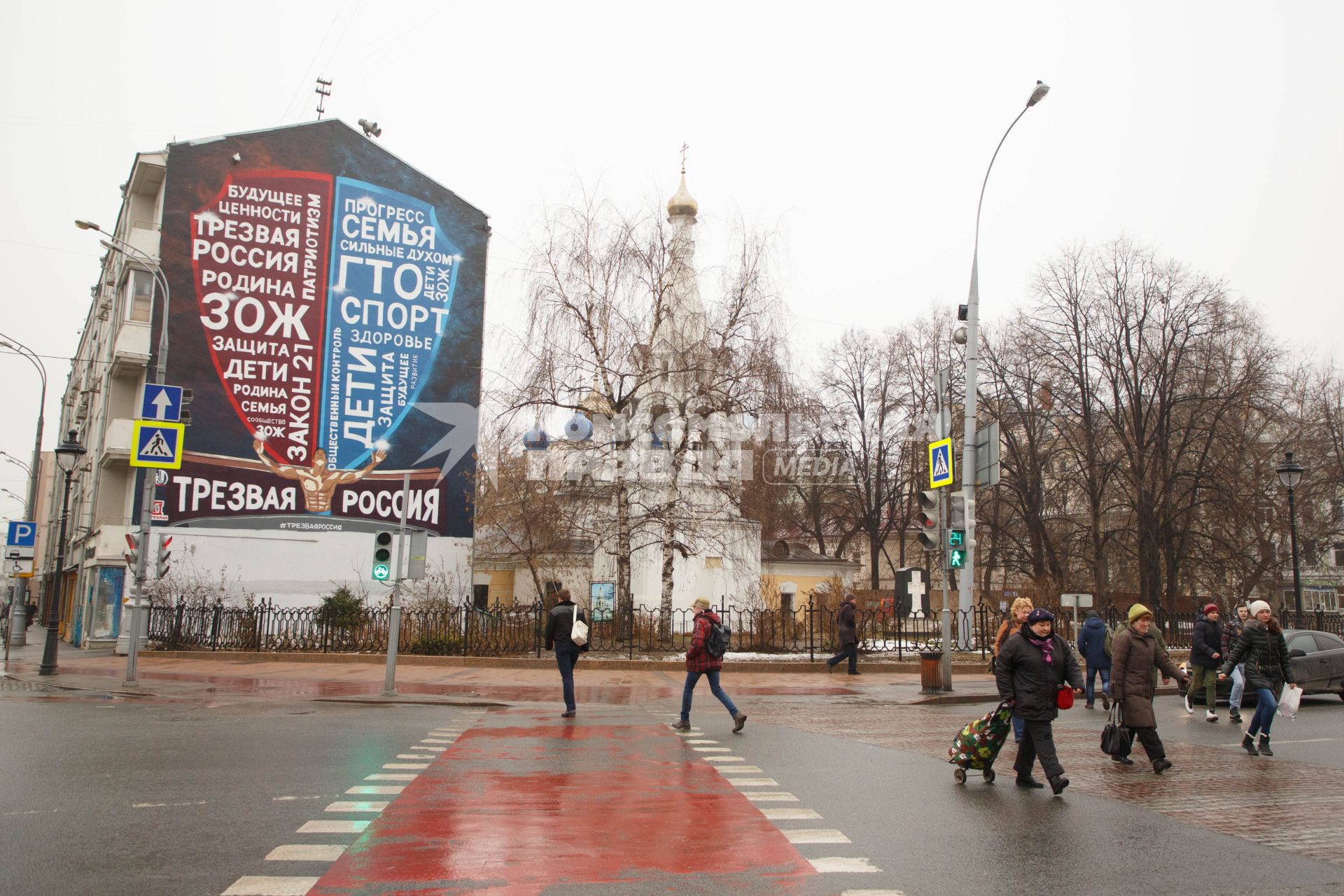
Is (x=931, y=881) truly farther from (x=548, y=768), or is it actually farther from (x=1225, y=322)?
(x=1225, y=322)

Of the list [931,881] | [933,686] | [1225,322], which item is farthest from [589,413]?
[1225,322]

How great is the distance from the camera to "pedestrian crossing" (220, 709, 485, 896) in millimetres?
5820

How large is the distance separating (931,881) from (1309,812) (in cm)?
450

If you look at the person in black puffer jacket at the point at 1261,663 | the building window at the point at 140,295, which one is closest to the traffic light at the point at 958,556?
the person in black puffer jacket at the point at 1261,663

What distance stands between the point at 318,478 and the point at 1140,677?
31459mm

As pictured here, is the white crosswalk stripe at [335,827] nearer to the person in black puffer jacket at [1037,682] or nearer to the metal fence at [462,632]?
the person in black puffer jacket at [1037,682]

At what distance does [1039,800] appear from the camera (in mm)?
8852

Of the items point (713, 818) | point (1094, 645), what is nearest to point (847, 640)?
point (1094, 645)

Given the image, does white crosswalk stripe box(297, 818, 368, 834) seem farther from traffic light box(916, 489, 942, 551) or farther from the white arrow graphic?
the white arrow graphic

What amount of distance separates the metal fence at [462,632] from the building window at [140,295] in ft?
40.9

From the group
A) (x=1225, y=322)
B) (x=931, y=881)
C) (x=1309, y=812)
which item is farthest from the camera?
(x=1225, y=322)

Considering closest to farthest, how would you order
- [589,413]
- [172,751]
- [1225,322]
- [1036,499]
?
[172,751] → [589,413] → [1225,322] → [1036,499]

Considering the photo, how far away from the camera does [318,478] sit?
3688 cm

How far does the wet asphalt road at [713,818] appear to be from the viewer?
6145 mm
